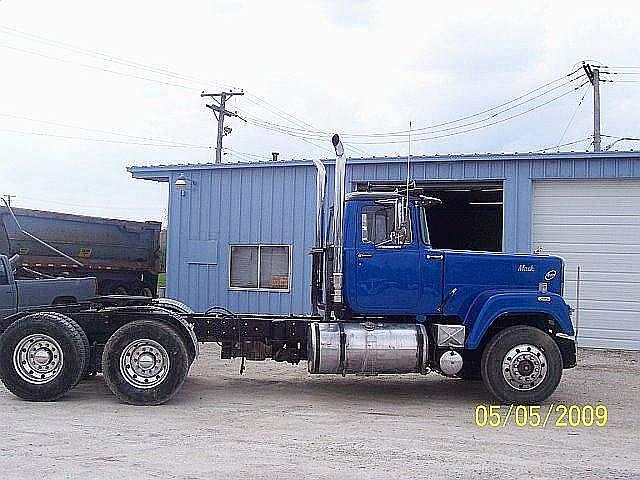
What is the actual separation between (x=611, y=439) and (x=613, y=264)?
9.19 metres

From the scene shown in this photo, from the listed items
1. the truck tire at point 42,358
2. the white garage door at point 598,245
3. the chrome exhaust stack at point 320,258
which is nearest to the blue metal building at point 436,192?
the white garage door at point 598,245

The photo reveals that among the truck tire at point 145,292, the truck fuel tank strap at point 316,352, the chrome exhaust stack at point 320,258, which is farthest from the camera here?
the truck tire at point 145,292

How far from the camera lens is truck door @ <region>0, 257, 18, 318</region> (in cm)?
1438

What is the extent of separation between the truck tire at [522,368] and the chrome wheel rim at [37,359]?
555 centimetres

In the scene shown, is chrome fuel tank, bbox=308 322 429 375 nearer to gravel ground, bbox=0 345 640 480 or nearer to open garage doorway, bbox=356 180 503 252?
gravel ground, bbox=0 345 640 480

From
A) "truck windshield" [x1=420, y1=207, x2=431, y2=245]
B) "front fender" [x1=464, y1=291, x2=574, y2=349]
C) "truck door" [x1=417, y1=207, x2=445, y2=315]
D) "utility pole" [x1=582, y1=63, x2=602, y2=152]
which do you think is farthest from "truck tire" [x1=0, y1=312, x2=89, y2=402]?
"utility pole" [x1=582, y1=63, x2=602, y2=152]

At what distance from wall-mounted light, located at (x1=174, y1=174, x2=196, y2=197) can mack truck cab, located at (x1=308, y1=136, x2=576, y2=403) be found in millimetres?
9685

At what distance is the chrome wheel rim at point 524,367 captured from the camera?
11242 mm

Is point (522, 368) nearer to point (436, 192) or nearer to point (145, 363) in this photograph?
point (145, 363)

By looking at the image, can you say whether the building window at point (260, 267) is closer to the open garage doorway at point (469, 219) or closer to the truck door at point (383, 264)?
the open garage doorway at point (469, 219)

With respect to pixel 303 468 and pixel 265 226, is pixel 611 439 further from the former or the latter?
pixel 265 226

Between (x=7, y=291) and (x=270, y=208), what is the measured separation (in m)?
7.24
